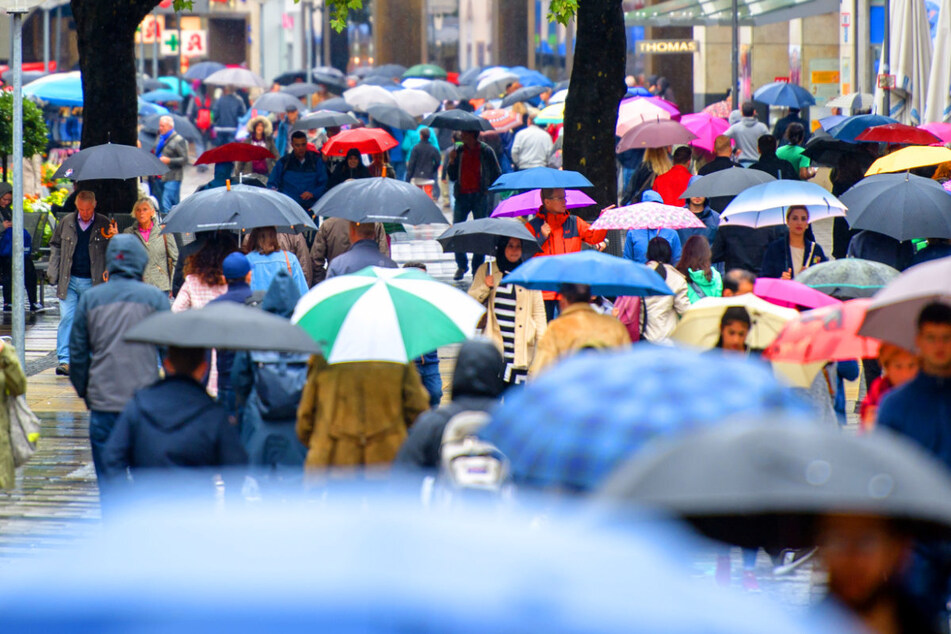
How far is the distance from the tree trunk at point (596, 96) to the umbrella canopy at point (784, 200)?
164cm

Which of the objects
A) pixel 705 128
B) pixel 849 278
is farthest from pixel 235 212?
pixel 705 128

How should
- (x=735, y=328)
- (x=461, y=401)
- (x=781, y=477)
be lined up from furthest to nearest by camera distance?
(x=735, y=328) < (x=461, y=401) < (x=781, y=477)

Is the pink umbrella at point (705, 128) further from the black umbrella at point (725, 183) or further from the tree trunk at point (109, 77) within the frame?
the tree trunk at point (109, 77)

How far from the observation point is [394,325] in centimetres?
698

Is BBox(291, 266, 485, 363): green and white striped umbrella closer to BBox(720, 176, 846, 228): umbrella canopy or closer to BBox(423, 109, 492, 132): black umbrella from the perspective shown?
BBox(720, 176, 846, 228): umbrella canopy

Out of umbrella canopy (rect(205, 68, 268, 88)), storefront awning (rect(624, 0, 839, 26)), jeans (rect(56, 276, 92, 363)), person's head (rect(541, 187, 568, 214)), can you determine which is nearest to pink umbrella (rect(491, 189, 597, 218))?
person's head (rect(541, 187, 568, 214))

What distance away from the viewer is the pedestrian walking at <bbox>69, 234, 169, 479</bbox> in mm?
7570

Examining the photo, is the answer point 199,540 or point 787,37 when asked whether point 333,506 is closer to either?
point 199,540

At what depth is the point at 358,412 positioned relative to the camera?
22.4 feet

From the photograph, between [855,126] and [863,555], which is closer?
[863,555]

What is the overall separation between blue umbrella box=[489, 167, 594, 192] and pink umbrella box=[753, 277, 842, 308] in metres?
3.63

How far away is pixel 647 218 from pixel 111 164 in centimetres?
461

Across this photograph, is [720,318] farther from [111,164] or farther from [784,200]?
[111,164]

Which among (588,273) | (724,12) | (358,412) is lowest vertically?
(358,412)
